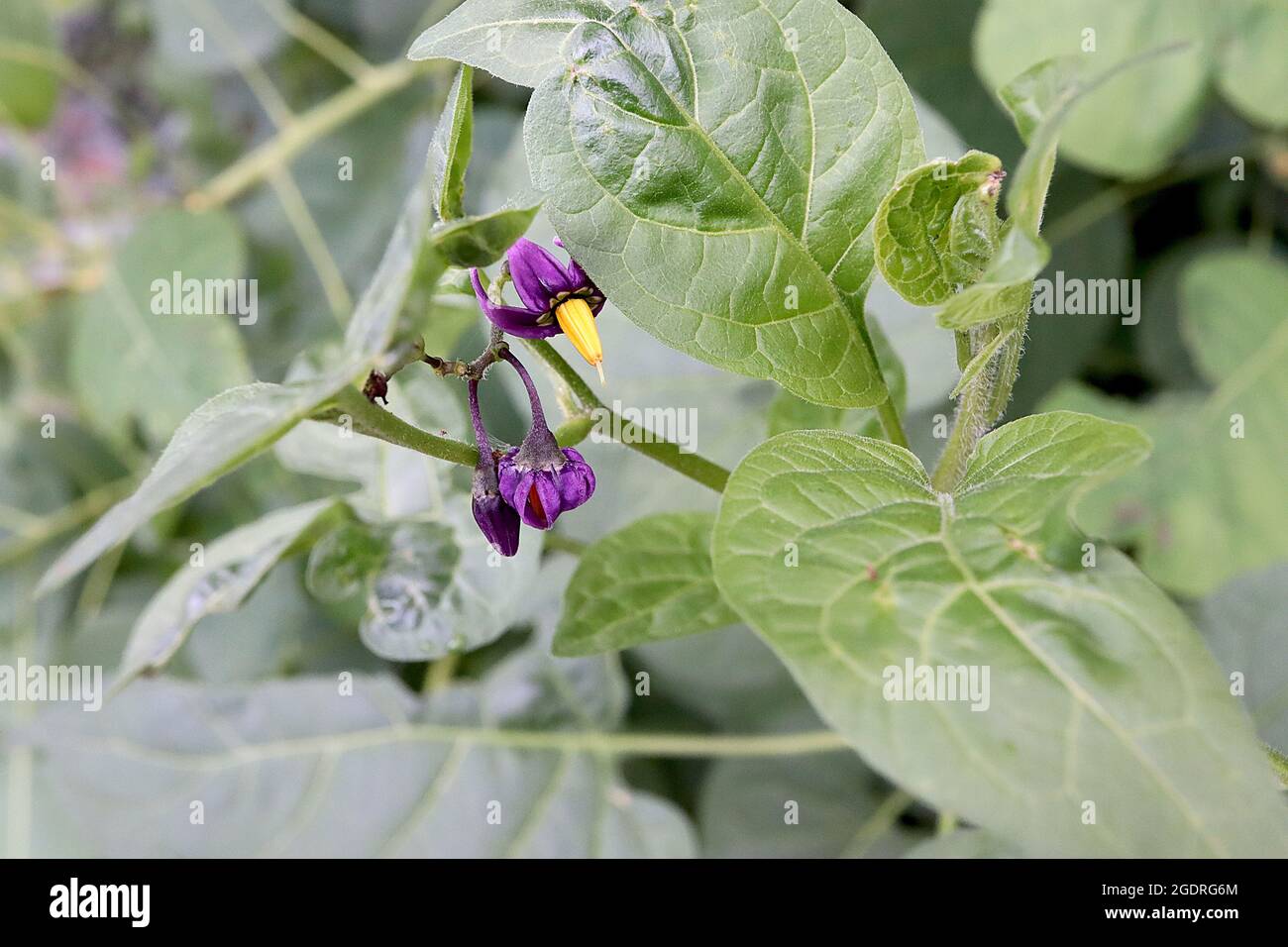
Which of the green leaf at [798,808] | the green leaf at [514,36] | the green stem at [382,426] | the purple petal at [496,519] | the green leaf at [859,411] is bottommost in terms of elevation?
the green leaf at [798,808]

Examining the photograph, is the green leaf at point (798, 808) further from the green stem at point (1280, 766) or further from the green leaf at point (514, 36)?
the green leaf at point (514, 36)

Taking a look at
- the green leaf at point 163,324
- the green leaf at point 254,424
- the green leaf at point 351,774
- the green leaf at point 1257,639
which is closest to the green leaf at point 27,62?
the green leaf at point 163,324

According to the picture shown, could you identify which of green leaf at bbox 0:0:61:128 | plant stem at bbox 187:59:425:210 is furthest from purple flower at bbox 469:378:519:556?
green leaf at bbox 0:0:61:128

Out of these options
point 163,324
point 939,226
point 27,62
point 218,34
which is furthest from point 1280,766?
point 27,62

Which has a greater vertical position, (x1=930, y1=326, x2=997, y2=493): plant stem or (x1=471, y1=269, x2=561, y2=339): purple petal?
(x1=471, y1=269, x2=561, y2=339): purple petal

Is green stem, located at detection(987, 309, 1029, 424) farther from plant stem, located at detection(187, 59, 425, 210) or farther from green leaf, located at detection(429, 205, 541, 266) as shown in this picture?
plant stem, located at detection(187, 59, 425, 210)

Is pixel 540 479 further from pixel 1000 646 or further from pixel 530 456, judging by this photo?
pixel 1000 646
